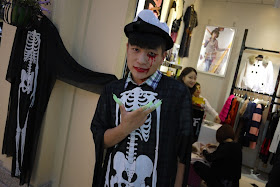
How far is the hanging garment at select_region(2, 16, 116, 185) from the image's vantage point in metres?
1.95

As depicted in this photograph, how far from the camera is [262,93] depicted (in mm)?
4117

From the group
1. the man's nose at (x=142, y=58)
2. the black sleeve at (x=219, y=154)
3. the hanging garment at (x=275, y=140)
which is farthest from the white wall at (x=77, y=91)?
the hanging garment at (x=275, y=140)

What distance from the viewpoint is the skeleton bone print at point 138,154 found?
1014 millimetres

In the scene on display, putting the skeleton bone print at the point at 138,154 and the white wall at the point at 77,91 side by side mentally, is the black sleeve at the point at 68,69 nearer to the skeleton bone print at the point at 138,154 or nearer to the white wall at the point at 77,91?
the white wall at the point at 77,91

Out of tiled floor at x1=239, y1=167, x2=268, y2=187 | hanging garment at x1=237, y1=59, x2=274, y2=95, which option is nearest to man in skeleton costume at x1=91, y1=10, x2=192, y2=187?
tiled floor at x1=239, y1=167, x2=268, y2=187

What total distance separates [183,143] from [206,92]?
3.76 metres

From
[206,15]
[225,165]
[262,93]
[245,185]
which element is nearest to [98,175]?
[225,165]

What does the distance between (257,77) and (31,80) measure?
3.76 m

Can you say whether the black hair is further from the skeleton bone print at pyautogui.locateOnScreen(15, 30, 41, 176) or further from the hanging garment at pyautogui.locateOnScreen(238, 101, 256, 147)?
the hanging garment at pyautogui.locateOnScreen(238, 101, 256, 147)

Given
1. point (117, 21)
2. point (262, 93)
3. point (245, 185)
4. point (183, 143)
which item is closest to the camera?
point (183, 143)

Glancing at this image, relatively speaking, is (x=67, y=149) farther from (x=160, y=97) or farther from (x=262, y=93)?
(x=262, y=93)

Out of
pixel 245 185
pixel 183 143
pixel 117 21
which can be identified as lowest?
pixel 245 185

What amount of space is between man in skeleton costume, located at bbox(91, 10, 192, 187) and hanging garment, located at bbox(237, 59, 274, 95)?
3637 millimetres

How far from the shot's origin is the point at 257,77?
411cm
